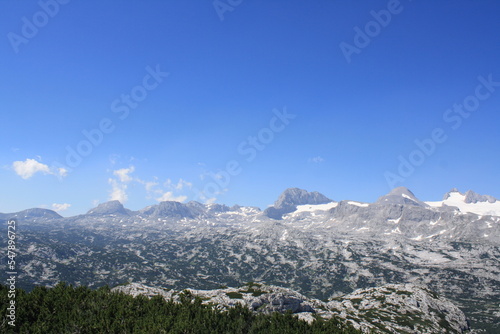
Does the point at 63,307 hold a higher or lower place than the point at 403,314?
higher

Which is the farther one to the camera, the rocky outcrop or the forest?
the rocky outcrop

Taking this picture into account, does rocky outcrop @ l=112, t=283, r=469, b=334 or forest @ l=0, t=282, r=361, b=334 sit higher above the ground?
forest @ l=0, t=282, r=361, b=334

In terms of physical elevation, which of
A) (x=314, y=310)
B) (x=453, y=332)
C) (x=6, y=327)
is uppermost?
(x=6, y=327)

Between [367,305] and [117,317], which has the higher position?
[117,317]

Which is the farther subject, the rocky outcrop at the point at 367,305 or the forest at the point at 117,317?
the rocky outcrop at the point at 367,305

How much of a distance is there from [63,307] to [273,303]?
73.0 m

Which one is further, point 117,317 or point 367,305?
point 367,305

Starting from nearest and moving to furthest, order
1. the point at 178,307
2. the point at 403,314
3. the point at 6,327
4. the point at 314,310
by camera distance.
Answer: the point at 6,327
the point at 178,307
the point at 314,310
the point at 403,314

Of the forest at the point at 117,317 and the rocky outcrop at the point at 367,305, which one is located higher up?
the forest at the point at 117,317

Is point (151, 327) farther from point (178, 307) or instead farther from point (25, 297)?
point (25, 297)

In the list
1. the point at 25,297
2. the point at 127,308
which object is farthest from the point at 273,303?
the point at 25,297

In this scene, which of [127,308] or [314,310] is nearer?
[127,308]

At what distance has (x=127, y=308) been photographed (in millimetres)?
43625

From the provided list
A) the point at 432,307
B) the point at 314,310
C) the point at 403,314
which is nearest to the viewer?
the point at 314,310
